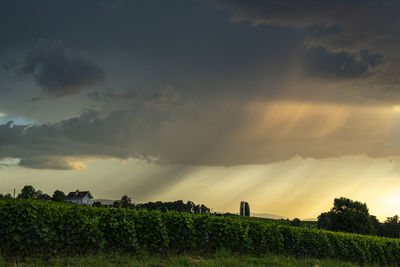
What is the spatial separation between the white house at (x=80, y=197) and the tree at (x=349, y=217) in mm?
70292

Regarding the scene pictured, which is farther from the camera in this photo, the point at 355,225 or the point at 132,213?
the point at 355,225

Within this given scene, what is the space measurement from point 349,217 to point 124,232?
52.9 metres

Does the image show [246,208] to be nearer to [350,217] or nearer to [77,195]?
[350,217]

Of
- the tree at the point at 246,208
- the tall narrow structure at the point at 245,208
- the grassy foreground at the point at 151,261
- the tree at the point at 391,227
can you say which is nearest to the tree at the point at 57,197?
the grassy foreground at the point at 151,261

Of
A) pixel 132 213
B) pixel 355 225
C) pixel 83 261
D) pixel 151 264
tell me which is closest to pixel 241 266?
pixel 151 264

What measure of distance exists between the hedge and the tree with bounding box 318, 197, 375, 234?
42.6 meters

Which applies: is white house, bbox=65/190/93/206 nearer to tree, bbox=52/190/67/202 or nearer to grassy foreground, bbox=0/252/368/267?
tree, bbox=52/190/67/202

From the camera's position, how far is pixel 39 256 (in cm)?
1019

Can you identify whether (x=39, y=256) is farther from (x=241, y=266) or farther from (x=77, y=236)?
(x=241, y=266)

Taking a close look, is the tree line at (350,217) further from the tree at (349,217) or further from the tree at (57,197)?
the tree at (57,197)

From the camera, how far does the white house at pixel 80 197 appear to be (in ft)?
322

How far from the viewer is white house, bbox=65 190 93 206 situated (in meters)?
98.1

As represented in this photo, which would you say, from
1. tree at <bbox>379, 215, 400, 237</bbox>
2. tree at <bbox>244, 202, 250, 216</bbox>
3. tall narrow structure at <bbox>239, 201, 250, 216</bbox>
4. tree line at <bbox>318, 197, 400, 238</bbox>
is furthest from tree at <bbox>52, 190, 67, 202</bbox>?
tree at <bbox>379, 215, 400, 237</bbox>

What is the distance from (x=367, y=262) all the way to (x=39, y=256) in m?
20.5
